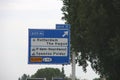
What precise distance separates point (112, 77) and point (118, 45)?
15.4 ft

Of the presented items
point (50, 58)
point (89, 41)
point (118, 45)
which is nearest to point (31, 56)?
point (50, 58)

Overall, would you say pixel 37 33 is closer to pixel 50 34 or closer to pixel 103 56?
pixel 50 34

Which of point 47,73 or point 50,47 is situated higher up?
point 50,47

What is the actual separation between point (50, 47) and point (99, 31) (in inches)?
113

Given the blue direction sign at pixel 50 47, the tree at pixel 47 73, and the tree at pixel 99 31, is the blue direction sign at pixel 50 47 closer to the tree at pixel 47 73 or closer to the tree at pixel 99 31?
the tree at pixel 99 31

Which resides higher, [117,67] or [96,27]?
[96,27]

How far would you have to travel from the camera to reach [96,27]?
89.4 ft

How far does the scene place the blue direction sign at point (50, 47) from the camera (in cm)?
2873

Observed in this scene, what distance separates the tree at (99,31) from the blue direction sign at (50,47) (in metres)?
1.15

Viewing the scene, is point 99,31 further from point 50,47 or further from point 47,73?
point 47,73

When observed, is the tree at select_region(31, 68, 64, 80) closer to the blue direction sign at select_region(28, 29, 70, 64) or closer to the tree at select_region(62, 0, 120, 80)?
the tree at select_region(62, 0, 120, 80)

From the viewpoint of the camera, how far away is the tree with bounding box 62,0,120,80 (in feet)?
88.1

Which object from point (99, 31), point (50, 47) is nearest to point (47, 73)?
point (50, 47)

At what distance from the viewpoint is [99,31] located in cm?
2755
